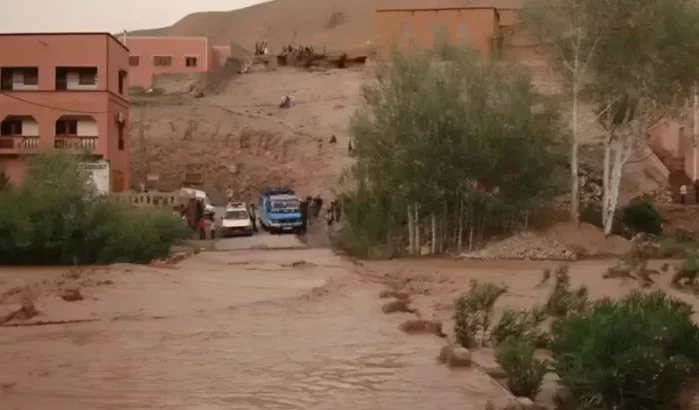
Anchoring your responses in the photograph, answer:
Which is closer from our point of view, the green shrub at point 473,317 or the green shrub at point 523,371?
the green shrub at point 523,371

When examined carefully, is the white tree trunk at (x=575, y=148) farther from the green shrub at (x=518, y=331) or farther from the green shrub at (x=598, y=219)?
the green shrub at (x=518, y=331)

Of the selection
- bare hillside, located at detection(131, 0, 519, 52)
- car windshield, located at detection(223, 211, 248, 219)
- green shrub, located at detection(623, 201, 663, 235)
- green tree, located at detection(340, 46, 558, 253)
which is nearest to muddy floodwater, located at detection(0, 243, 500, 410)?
green tree, located at detection(340, 46, 558, 253)

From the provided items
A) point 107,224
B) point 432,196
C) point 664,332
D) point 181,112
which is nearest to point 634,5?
point 432,196

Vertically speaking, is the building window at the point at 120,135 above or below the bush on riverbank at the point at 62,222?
above

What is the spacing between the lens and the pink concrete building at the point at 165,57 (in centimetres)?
7506

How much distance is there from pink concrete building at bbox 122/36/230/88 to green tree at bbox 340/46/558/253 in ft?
134

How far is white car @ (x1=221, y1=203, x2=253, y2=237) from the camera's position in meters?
46.1

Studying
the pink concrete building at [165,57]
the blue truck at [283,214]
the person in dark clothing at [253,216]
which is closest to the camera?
the blue truck at [283,214]

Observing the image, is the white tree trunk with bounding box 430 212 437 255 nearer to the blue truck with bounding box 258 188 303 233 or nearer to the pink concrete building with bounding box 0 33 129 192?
the blue truck with bounding box 258 188 303 233

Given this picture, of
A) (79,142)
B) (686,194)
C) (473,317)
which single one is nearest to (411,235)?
(686,194)

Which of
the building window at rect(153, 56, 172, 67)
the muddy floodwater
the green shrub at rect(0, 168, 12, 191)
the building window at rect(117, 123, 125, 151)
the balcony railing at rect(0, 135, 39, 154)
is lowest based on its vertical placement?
the muddy floodwater

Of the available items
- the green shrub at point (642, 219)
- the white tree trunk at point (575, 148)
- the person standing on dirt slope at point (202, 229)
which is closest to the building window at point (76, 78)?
the person standing on dirt slope at point (202, 229)

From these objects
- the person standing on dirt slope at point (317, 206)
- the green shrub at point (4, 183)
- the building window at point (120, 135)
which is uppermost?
the building window at point (120, 135)

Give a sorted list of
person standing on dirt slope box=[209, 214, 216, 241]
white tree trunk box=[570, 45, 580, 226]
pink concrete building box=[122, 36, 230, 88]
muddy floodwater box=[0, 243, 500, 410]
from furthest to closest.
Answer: pink concrete building box=[122, 36, 230, 88] < person standing on dirt slope box=[209, 214, 216, 241] < white tree trunk box=[570, 45, 580, 226] < muddy floodwater box=[0, 243, 500, 410]
